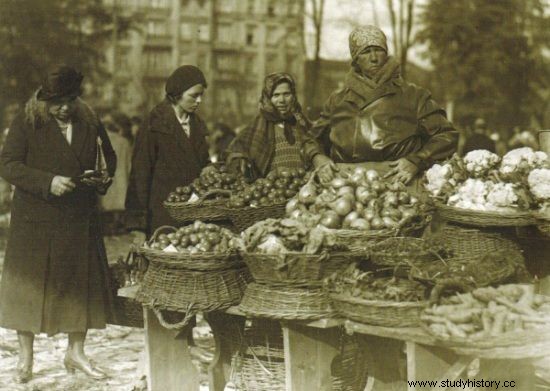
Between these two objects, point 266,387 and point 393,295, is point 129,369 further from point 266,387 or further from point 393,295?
point 393,295

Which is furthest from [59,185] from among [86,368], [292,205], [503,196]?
[503,196]

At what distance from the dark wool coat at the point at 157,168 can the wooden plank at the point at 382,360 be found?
2.21 meters

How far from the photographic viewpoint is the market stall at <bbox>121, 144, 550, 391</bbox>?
3.75 meters

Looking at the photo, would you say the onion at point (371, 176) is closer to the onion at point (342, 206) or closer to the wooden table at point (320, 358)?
the onion at point (342, 206)

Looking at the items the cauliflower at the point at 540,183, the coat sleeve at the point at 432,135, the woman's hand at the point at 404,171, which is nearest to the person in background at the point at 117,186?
the coat sleeve at the point at 432,135

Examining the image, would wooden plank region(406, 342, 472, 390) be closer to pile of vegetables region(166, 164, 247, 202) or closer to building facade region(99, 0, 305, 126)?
pile of vegetables region(166, 164, 247, 202)

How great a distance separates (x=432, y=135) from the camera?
17.7 feet

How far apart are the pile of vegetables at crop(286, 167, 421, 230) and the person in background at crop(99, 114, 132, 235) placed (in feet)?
26.2

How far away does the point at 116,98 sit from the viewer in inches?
1124

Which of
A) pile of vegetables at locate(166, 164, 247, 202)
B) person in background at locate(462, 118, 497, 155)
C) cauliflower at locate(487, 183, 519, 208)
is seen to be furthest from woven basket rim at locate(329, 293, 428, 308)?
person in background at locate(462, 118, 497, 155)

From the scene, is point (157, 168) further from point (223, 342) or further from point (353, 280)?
point (353, 280)

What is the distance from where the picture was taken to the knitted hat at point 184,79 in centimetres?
591

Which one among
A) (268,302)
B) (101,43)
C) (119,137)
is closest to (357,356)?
(268,302)

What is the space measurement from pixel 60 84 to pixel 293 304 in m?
2.56
